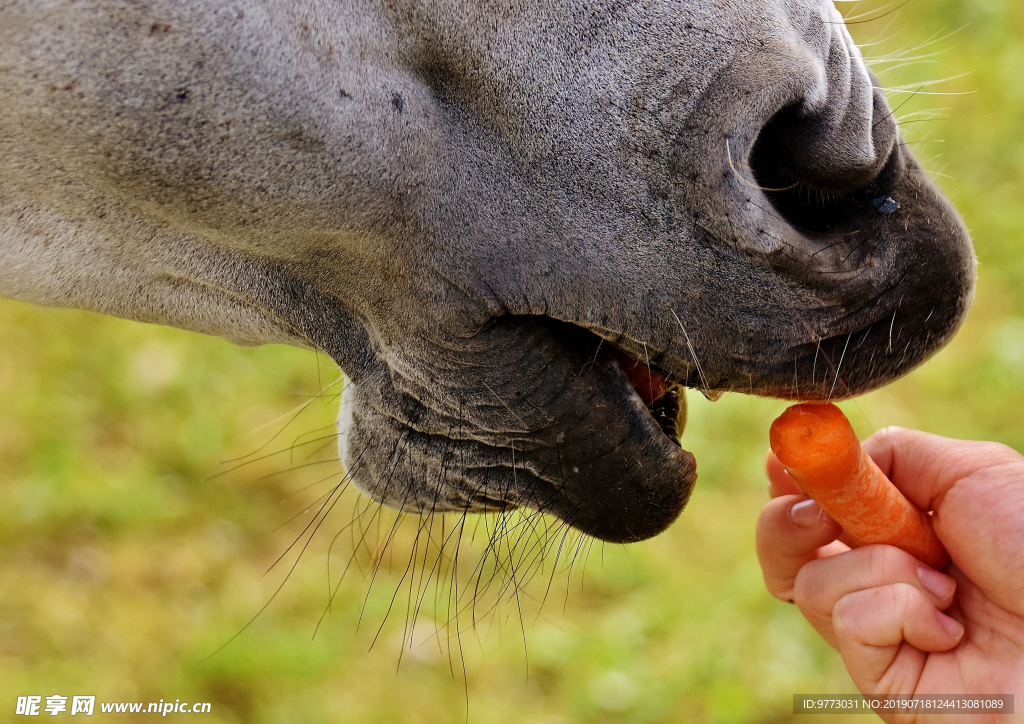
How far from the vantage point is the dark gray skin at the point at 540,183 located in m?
1.32

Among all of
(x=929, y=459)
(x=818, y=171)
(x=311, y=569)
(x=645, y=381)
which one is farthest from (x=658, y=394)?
(x=311, y=569)

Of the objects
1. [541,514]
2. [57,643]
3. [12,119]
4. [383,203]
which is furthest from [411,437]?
[57,643]

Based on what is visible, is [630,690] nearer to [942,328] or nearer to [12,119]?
[942,328]

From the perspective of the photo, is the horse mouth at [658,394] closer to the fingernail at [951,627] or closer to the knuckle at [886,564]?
the knuckle at [886,564]

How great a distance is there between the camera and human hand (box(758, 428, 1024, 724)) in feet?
5.36

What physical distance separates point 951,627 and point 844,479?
1.09 ft

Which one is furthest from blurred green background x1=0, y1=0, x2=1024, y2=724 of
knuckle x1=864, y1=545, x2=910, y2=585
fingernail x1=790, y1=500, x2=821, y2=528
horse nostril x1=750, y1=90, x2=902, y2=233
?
knuckle x1=864, y1=545, x2=910, y2=585

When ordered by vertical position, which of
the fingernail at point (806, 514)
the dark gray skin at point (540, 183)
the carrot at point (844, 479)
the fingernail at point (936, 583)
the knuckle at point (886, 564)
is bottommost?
the fingernail at point (806, 514)

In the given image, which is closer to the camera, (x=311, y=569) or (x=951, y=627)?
(x=951, y=627)

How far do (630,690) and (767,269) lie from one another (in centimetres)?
207

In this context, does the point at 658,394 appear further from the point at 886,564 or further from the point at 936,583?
the point at 936,583

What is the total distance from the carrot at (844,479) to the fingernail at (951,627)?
0.14 meters

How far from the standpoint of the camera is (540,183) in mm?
1381

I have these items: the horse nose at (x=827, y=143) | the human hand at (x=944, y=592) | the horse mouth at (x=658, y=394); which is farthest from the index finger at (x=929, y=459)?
the horse nose at (x=827, y=143)
